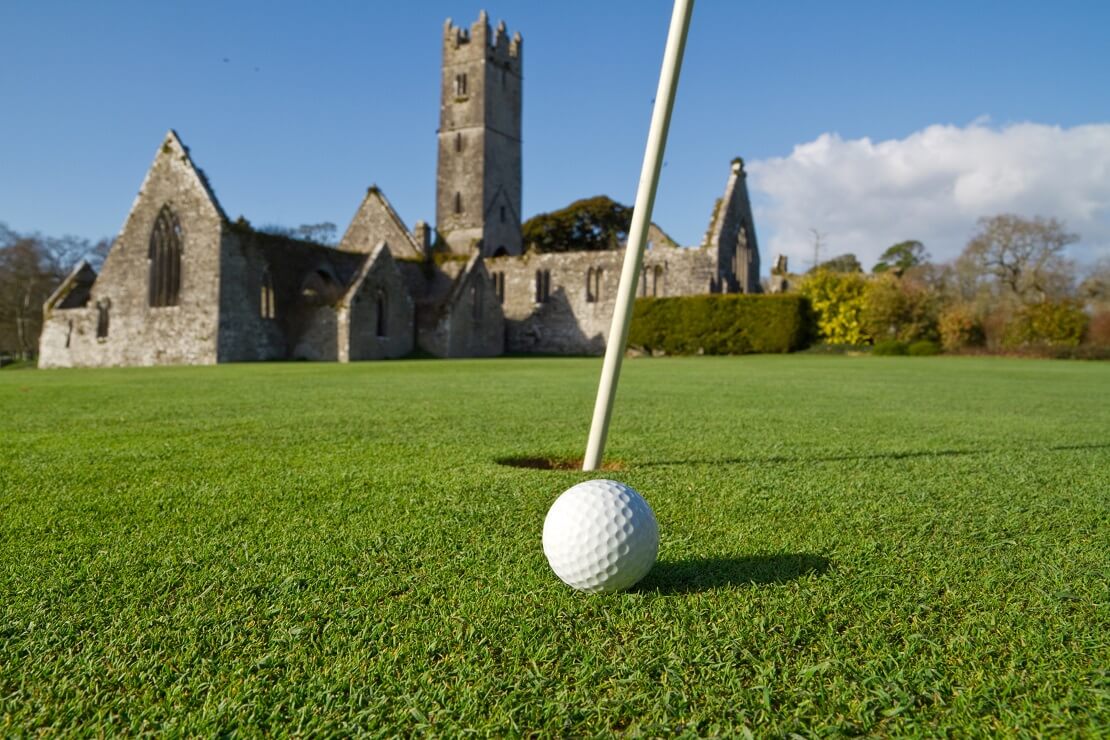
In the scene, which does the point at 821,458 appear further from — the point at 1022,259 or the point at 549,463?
the point at 1022,259

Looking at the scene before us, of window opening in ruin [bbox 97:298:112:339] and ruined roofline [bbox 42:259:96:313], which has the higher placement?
ruined roofline [bbox 42:259:96:313]

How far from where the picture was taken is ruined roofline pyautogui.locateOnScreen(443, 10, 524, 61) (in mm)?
51031

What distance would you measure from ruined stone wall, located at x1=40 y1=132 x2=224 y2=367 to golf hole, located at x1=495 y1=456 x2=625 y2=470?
28.5m

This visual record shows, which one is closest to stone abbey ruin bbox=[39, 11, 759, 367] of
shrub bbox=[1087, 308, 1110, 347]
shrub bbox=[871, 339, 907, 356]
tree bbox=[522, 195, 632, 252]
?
shrub bbox=[871, 339, 907, 356]

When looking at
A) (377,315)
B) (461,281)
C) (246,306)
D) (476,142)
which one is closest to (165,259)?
(246,306)

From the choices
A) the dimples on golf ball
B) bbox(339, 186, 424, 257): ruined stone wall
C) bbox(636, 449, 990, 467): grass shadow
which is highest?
bbox(339, 186, 424, 257): ruined stone wall

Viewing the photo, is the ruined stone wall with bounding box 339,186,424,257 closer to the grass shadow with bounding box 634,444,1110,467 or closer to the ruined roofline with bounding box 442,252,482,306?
the ruined roofline with bounding box 442,252,482,306

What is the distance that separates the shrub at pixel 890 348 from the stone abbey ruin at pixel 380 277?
993 cm

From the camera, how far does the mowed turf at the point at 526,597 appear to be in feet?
6.07

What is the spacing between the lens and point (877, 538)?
3.29m

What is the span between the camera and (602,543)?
255 centimetres

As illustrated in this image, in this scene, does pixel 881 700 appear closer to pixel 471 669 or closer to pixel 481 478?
pixel 471 669

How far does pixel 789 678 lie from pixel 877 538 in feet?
5.09

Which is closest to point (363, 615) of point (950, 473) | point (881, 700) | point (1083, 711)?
point (881, 700)
